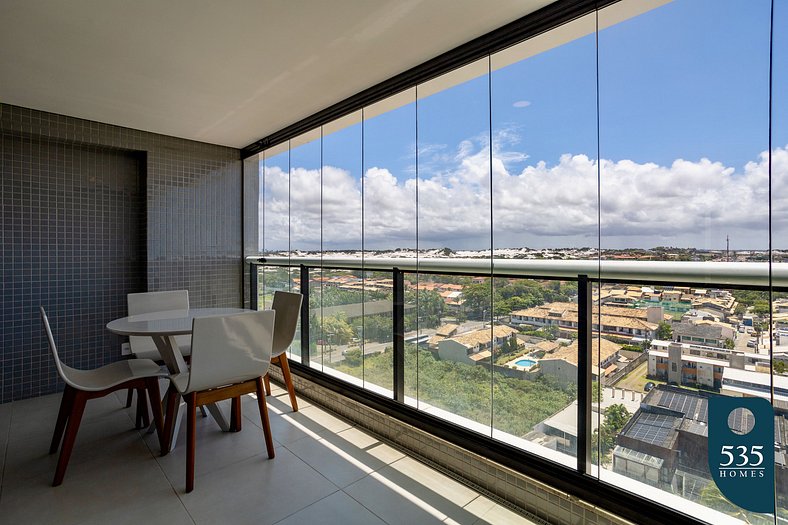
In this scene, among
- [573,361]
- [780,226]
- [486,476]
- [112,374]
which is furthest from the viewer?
[112,374]

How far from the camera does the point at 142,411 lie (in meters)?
2.84

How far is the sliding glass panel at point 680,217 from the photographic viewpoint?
1480 millimetres

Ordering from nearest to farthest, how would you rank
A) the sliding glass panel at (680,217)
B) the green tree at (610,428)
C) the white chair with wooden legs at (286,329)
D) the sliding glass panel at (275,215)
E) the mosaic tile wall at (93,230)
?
the sliding glass panel at (680,217), the green tree at (610,428), the white chair with wooden legs at (286,329), the mosaic tile wall at (93,230), the sliding glass panel at (275,215)

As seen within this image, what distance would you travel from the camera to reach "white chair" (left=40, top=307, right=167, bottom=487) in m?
2.18

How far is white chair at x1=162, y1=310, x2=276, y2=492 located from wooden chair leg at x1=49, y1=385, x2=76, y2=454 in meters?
0.56

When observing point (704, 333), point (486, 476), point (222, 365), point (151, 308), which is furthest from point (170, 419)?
point (704, 333)

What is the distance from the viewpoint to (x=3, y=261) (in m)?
3.41

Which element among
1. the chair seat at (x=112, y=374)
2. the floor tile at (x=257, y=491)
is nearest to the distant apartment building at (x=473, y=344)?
the floor tile at (x=257, y=491)

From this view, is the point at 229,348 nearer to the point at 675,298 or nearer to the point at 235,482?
the point at 235,482

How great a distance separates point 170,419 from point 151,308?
4.45 feet

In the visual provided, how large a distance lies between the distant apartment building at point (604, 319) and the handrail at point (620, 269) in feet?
0.47

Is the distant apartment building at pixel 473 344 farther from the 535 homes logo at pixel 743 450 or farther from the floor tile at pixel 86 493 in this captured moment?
the floor tile at pixel 86 493

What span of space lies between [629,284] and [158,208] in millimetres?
4258

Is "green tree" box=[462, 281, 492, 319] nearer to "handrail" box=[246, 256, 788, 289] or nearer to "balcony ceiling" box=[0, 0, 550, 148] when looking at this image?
"handrail" box=[246, 256, 788, 289]
